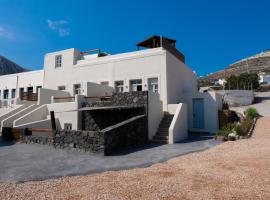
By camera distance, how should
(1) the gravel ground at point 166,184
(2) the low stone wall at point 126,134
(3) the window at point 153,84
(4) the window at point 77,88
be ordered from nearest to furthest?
1. (1) the gravel ground at point 166,184
2. (2) the low stone wall at point 126,134
3. (3) the window at point 153,84
4. (4) the window at point 77,88

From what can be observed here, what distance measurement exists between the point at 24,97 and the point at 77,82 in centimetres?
748

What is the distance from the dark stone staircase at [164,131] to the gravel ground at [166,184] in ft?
20.1

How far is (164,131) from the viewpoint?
15305 millimetres

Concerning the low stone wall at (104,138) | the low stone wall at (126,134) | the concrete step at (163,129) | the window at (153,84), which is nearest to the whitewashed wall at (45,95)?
the low stone wall at (104,138)

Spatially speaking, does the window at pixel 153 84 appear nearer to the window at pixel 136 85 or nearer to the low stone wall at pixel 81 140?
the window at pixel 136 85

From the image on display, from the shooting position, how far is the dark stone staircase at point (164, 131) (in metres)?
14.4

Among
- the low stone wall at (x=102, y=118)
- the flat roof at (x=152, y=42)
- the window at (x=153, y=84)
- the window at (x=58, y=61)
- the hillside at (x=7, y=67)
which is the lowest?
the low stone wall at (x=102, y=118)

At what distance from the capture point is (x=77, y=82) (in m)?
23.9

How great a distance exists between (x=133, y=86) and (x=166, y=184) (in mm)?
15445

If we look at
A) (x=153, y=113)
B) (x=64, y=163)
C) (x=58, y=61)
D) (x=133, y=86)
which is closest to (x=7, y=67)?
(x=58, y=61)

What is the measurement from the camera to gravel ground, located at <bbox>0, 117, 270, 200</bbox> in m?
5.23

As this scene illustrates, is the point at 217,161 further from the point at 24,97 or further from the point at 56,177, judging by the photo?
the point at 24,97

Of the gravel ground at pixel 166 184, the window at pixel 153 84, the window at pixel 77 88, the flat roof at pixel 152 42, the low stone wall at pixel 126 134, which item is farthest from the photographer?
the window at pixel 77 88

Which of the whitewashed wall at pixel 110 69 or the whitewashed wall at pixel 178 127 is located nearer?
the whitewashed wall at pixel 178 127
